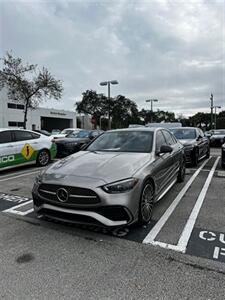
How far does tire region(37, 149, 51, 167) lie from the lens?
8.79 meters

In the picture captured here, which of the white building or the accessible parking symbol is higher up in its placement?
the white building

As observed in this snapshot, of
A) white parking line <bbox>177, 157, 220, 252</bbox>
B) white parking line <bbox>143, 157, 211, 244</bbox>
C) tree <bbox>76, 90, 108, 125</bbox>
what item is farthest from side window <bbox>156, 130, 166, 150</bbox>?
tree <bbox>76, 90, 108, 125</bbox>

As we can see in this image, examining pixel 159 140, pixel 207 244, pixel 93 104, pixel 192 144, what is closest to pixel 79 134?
pixel 192 144

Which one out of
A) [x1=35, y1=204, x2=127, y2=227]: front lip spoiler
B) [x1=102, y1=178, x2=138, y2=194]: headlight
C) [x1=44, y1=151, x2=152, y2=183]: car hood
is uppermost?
[x1=44, y1=151, x2=152, y2=183]: car hood

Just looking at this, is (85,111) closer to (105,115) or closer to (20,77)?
(105,115)

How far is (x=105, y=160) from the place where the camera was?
372 centimetres

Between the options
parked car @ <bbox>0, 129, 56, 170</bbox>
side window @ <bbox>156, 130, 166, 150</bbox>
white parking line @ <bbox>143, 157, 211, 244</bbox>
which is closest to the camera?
white parking line @ <bbox>143, 157, 211, 244</bbox>

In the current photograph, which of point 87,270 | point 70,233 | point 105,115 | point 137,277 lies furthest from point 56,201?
point 105,115

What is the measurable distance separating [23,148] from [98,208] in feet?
19.1

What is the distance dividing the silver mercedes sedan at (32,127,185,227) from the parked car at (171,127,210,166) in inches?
180

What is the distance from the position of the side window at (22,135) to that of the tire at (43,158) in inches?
27.0

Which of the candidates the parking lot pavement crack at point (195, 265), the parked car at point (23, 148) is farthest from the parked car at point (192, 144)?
the parking lot pavement crack at point (195, 265)

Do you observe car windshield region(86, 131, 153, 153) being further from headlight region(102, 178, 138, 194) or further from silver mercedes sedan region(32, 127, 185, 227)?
headlight region(102, 178, 138, 194)

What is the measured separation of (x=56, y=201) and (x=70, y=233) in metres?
0.52
